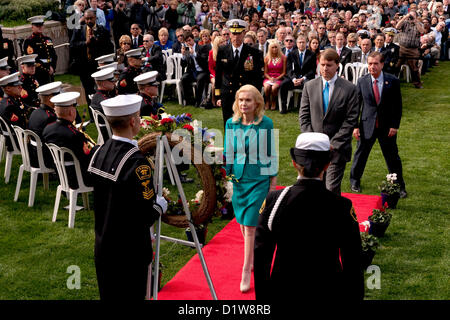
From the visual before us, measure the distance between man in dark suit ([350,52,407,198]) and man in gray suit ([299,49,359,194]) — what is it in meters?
1.44

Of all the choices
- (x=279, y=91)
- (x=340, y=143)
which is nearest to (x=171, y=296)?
(x=340, y=143)

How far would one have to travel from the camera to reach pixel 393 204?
8211 millimetres

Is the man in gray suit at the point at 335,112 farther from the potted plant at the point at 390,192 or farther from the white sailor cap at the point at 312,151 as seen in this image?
the white sailor cap at the point at 312,151

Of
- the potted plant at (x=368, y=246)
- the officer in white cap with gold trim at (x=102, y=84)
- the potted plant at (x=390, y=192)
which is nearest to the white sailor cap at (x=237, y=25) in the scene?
the officer in white cap with gold trim at (x=102, y=84)

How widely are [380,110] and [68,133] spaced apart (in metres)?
4.57

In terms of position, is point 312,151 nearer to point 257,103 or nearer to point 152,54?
point 257,103

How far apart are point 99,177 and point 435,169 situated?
23.7ft

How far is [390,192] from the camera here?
8133 mm

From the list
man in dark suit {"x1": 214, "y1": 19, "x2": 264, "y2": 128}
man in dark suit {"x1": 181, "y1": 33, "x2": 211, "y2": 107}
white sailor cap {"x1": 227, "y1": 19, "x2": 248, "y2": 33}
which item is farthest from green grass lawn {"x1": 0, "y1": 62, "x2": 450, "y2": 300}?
man in dark suit {"x1": 181, "y1": 33, "x2": 211, "y2": 107}

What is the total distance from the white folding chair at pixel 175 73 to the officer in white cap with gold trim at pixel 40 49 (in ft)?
10.3

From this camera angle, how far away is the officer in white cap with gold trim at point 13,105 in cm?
905

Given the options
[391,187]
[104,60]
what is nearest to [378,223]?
[391,187]

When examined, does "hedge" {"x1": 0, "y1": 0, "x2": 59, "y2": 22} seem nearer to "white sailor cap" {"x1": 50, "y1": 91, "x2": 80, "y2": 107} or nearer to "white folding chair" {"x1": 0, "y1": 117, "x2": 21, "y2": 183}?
"white folding chair" {"x1": 0, "y1": 117, "x2": 21, "y2": 183}
